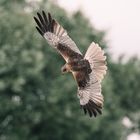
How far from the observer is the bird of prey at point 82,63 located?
64.4ft

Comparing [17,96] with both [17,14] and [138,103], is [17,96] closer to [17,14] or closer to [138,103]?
[17,14]

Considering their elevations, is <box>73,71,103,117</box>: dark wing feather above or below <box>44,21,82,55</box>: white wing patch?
below

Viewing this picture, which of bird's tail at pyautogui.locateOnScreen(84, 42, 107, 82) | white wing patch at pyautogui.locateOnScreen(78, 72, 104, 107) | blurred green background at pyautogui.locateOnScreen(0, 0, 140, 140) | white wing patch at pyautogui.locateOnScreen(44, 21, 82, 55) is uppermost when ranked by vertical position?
blurred green background at pyautogui.locateOnScreen(0, 0, 140, 140)

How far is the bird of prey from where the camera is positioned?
19641 mm

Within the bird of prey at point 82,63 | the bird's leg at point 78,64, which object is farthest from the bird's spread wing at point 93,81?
the bird's leg at point 78,64

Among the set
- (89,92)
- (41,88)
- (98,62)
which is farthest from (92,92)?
(41,88)

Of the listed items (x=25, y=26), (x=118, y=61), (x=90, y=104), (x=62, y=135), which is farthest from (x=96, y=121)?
(x=90, y=104)

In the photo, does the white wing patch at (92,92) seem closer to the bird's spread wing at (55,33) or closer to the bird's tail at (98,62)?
the bird's tail at (98,62)

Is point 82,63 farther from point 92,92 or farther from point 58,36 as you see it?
point 58,36

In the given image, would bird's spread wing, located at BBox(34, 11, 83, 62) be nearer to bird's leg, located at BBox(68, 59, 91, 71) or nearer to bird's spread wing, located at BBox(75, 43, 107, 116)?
bird's leg, located at BBox(68, 59, 91, 71)

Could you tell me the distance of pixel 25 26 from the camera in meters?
64.2

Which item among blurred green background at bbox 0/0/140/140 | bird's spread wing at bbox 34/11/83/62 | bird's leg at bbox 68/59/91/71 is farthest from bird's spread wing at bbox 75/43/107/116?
blurred green background at bbox 0/0/140/140

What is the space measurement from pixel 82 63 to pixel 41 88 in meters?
46.5

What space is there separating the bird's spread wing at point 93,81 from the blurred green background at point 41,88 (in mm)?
38614
